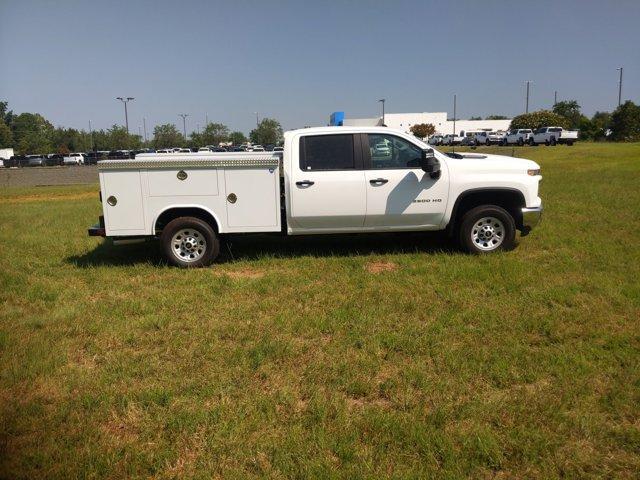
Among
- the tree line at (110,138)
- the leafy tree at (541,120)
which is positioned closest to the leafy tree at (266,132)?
the tree line at (110,138)

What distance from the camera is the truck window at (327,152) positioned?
7238 millimetres

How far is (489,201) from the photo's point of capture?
7.70 m

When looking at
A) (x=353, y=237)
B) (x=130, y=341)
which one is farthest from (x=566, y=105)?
(x=130, y=341)

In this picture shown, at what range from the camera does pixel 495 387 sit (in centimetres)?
387

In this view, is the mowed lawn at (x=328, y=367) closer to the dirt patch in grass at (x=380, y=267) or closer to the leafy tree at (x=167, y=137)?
the dirt patch in grass at (x=380, y=267)

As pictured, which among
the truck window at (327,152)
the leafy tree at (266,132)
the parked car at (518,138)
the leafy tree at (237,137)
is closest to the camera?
the truck window at (327,152)

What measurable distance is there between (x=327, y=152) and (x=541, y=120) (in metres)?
70.0

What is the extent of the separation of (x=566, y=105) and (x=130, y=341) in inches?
3455

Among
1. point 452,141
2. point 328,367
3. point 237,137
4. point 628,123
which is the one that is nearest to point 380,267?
point 328,367

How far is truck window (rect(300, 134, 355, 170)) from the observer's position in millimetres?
7238

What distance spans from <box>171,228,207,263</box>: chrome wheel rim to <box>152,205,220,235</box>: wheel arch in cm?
23

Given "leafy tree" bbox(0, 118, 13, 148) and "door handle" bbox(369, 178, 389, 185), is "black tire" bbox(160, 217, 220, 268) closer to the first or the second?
"door handle" bbox(369, 178, 389, 185)

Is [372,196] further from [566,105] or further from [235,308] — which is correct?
[566,105]

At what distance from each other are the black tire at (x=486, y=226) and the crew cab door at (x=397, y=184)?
42 cm
